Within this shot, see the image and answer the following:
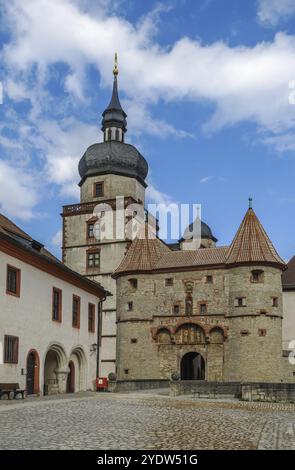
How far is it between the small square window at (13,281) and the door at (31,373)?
339cm

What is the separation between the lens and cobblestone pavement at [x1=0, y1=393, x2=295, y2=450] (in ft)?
38.3

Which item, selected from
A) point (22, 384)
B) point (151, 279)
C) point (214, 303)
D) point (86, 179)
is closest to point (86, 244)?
point (86, 179)

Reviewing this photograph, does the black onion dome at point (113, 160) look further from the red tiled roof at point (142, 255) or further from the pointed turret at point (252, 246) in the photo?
the pointed turret at point (252, 246)

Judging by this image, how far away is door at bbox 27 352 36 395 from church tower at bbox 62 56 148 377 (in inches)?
881

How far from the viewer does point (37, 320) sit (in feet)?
100

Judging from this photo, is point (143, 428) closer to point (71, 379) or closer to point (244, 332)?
point (71, 379)

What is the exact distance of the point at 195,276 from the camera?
46.6 meters

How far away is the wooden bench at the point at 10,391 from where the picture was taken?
1033 inches

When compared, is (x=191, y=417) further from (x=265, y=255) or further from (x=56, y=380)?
(x=265, y=255)

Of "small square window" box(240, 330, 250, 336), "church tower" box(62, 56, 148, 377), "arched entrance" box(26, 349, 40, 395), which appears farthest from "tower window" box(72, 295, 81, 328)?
"church tower" box(62, 56, 148, 377)

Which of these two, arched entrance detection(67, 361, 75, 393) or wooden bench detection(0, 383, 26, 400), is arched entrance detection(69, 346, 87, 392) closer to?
arched entrance detection(67, 361, 75, 393)

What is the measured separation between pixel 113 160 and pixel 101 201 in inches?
158

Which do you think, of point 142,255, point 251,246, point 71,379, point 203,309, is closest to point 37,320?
point 71,379

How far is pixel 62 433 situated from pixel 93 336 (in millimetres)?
25856
